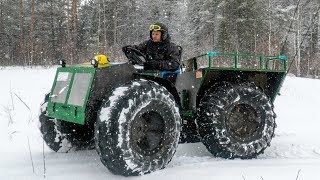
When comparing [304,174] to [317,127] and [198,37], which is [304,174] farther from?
[198,37]

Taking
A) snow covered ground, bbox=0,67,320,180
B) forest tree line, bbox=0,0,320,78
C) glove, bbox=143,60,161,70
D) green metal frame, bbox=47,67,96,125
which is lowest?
snow covered ground, bbox=0,67,320,180

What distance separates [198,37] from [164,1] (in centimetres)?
641

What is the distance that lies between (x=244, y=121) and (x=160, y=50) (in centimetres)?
170

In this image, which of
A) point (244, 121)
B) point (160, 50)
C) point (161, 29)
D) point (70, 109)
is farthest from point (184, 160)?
point (161, 29)

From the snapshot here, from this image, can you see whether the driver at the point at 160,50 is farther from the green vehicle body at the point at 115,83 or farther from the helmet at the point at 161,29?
the green vehicle body at the point at 115,83

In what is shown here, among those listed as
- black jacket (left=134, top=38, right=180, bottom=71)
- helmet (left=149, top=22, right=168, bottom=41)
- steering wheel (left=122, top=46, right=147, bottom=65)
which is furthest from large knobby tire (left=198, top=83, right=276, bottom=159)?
helmet (left=149, top=22, right=168, bottom=41)

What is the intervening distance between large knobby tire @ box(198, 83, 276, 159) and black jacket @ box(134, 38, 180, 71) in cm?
66

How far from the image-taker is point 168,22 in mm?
47969

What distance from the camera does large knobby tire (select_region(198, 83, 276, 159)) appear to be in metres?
5.17

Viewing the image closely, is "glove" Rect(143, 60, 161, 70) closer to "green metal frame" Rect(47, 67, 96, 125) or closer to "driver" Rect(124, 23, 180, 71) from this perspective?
"driver" Rect(124, 23, 180, 71)

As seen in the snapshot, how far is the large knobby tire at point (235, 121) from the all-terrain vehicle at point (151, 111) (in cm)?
1

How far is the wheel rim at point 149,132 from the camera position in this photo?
444 cm

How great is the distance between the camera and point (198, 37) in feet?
152

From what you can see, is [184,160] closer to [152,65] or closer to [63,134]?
[152,65]
